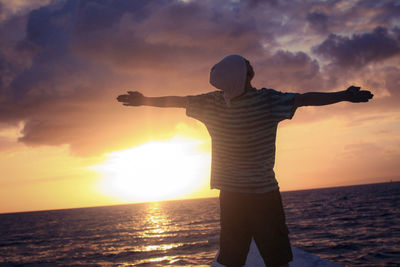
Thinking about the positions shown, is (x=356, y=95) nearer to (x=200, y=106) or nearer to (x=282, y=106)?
(x=282, y=106)

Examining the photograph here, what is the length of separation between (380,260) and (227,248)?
1586cm

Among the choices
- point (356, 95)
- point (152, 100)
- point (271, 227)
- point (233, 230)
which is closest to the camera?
point (356, 95)

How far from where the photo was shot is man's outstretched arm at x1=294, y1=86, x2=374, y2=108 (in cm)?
256

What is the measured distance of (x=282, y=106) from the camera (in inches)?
104

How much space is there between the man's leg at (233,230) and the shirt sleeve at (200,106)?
669 millimetres

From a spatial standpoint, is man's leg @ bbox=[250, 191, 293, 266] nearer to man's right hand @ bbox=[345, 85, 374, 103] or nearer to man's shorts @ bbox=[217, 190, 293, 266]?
man's shorts @ bbox=[217, 190, 293, 266]

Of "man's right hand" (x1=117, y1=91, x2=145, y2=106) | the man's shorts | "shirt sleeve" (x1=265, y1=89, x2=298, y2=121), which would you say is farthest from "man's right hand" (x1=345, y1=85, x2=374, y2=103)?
"man's right hand" (x1=117, y1=91, x2=145, y2=106)

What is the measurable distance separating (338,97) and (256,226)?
1187 mm

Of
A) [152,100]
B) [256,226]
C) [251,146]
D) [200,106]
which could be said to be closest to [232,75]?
[200,106]

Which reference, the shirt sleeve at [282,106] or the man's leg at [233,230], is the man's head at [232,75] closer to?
the shirt sleeve at [282,106]

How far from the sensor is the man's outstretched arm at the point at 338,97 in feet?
8.41

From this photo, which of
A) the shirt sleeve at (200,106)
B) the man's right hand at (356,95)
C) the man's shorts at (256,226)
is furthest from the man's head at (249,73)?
the man's shorts at (256,226)

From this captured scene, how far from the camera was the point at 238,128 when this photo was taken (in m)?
2.68

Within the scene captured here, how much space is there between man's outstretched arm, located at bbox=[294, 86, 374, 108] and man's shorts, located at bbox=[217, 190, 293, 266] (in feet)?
2.55
